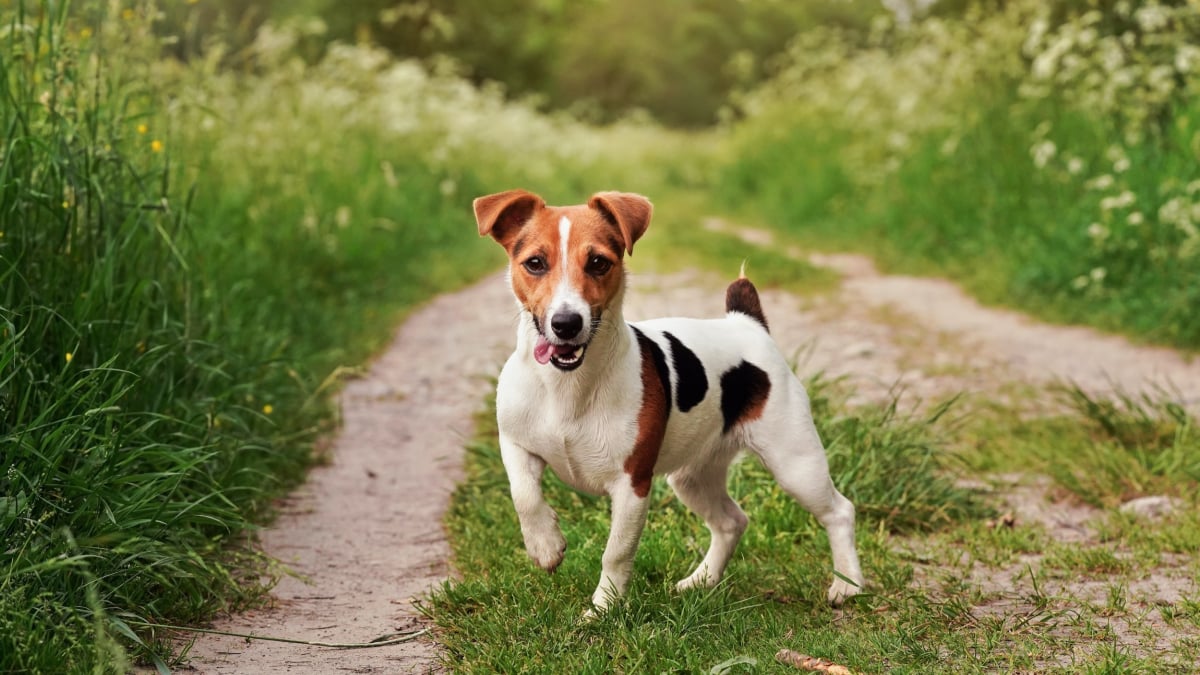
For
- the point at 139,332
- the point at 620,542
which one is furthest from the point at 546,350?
the point at 139,332

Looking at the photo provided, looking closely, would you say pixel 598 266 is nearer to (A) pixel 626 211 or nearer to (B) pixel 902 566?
(A) pixel 626 211

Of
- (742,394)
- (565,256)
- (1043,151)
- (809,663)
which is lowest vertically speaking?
(1043,151)

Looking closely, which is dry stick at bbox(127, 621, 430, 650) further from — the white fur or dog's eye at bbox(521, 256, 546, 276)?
dog's eye at bbox(521, 256, 546, 276)

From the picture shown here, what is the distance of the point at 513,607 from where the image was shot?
3.53 meters

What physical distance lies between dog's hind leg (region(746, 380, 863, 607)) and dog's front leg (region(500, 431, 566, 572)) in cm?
→ 72

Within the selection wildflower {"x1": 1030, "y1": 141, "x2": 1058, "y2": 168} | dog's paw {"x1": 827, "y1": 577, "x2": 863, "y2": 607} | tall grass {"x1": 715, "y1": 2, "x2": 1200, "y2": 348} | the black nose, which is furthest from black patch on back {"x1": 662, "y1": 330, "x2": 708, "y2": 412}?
wildflower {"x1": 1030, "y1": 141, "x2": 1058, "y2": 168}

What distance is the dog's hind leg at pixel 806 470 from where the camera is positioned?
12.0 ft

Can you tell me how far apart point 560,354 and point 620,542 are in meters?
0.59

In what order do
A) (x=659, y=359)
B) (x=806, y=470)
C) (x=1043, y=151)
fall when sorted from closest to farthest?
(x=659, y=359), (x=806, y=470), (x=1043, y=151)

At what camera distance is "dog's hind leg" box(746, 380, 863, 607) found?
3.67 m

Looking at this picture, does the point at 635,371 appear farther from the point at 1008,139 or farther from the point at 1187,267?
the point at 1008,139

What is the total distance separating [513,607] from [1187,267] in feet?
19.6

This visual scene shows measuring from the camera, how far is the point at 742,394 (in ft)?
12.2

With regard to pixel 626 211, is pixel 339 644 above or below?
below
